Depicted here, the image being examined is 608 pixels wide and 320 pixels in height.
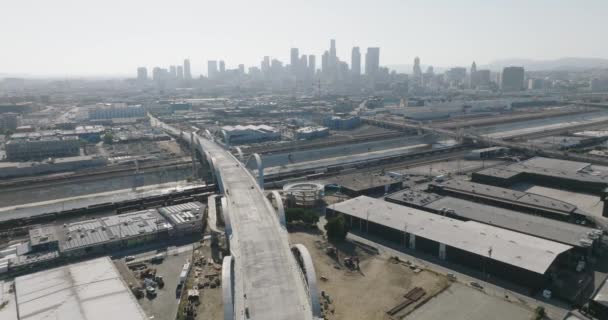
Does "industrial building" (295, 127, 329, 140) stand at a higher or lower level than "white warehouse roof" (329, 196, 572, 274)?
higher

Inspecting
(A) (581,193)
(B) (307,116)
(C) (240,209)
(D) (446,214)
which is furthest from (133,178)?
(B) (307,116)

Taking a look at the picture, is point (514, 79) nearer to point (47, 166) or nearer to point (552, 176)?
point (552, 176)

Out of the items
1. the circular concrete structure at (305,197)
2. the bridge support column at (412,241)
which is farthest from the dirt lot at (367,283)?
the circular concrete structure at (305,197)

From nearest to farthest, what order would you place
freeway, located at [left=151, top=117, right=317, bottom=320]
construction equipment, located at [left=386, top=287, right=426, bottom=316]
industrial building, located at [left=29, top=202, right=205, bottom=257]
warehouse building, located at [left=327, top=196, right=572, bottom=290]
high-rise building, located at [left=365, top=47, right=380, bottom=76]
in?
freeway, located at [left=151, top=117, right=317, bottom=320] < construction equipment, located at [left=386, top=287, right=426, bottom=316] < warehouse building, located at [left=327, top=196, right=572, bottom=290] < industrial building, located at [left=29, top=202, right=205, bottom=257] < high-rise building, located at [left=365, top=47, right=380, bottom=76]

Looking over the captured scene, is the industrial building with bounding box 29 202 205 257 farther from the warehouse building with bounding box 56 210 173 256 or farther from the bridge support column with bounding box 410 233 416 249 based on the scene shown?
the bridge support column with bounding box 410 233 416 249

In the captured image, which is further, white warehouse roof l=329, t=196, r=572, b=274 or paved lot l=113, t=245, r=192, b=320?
white warehouse roof l=329, t=196, r=572, b=274

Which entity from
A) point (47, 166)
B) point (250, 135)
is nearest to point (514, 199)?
point (250, 135)

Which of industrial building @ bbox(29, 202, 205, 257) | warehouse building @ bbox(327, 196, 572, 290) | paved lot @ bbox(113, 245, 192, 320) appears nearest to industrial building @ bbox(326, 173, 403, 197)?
warehouse building @ bbox(327, 196, 572, 290)
